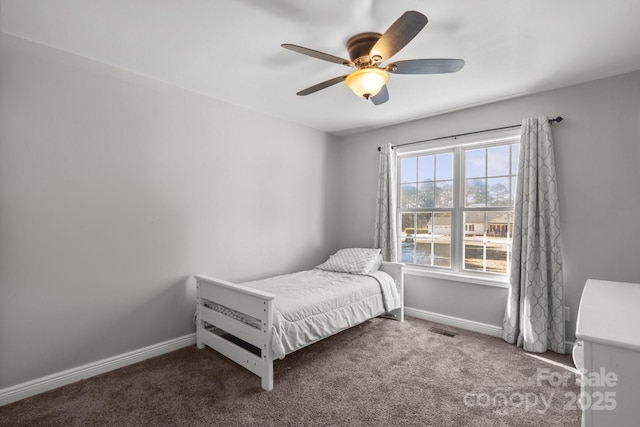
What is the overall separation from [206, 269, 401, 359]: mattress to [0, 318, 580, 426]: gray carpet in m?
0.28

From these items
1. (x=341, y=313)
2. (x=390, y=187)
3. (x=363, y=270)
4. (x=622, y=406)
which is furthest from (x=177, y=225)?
(x=622, y=406)

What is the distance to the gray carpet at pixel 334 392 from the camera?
1.77m

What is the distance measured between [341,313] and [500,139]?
7.66ft

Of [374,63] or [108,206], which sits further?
[108,206]

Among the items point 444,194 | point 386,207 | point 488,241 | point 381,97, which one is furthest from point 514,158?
point 381,97

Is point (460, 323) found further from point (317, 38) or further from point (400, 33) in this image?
point (317, 38)

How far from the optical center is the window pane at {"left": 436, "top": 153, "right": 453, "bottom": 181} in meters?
3.47

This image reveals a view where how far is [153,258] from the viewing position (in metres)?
2.56

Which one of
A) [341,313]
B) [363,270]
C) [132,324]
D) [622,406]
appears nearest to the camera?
[622,406]

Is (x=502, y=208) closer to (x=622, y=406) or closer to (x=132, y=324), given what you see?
(x=622, y=406)

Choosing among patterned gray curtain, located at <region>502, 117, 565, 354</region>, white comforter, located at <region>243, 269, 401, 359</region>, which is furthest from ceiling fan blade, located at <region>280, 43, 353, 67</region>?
patterned gray curtain, located at <region>502, 117, 565, 354</region>

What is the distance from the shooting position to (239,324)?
2.26m

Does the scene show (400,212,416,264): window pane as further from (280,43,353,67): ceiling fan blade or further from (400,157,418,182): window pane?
(280,43,353,67): ceiling fan blade

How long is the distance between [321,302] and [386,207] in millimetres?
1684
